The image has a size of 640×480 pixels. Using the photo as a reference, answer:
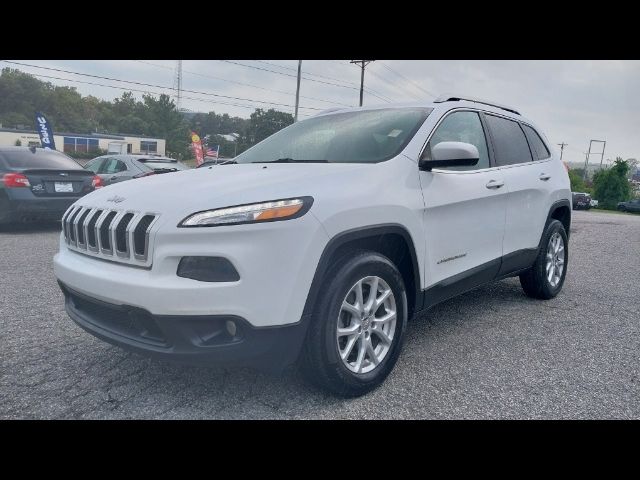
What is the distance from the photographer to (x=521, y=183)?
14.7ft

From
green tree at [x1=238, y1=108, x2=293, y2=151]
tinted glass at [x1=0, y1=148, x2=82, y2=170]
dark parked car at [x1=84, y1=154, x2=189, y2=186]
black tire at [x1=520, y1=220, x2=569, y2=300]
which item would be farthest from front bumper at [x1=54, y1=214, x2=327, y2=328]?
green tree at [x1=238, y1=108, x2=293, y2=151]

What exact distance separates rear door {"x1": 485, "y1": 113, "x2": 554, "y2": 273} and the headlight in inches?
92.4

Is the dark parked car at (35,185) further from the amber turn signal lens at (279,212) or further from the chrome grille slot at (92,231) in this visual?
the amber turn signal lens at (279,212)

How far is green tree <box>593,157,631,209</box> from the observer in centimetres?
6606

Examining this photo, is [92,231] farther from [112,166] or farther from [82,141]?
[82,141]

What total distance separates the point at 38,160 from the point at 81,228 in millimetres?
6796

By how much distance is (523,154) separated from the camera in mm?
4738

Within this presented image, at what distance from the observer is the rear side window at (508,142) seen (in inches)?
172

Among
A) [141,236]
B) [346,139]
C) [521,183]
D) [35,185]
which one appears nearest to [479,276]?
[521,183]

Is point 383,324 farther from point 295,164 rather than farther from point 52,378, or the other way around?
point 52,378


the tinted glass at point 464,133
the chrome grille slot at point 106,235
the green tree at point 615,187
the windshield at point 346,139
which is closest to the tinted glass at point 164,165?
the windshield at point 346,139

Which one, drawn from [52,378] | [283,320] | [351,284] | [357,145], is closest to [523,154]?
[357,145]

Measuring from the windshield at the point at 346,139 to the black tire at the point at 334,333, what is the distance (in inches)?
28.9

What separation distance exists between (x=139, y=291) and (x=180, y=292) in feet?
0.73
